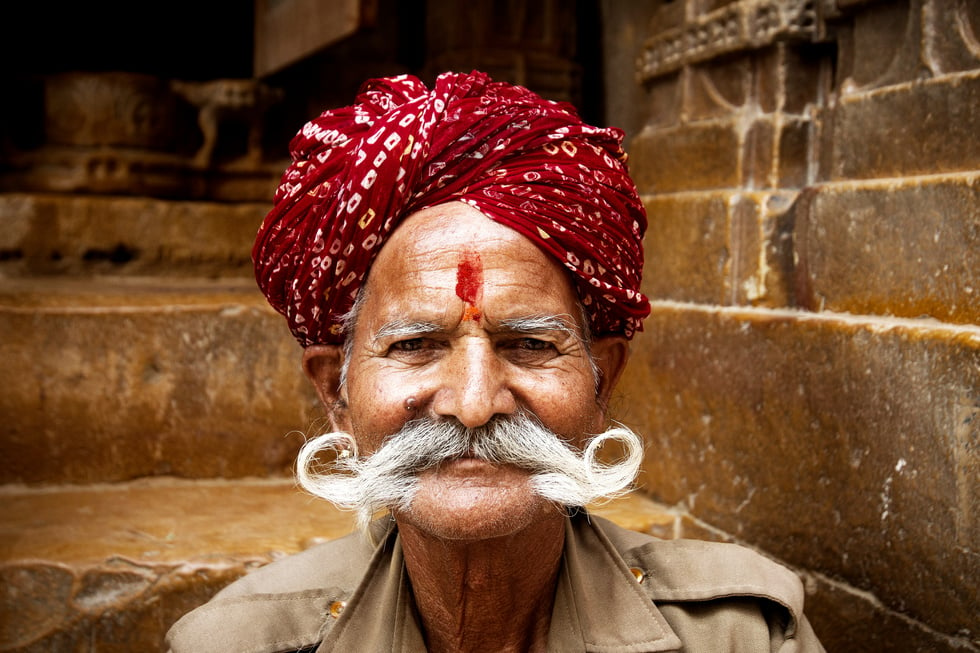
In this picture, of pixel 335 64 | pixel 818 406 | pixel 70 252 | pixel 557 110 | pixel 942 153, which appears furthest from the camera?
pixel 335 64

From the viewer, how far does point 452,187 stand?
178 cm

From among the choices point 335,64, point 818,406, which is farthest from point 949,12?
point 335,64

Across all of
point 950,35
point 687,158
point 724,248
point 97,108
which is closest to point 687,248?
point 724,248

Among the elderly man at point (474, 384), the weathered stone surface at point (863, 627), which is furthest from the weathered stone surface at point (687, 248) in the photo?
the elderly man at point (474, 384)

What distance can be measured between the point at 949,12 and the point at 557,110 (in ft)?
3.66

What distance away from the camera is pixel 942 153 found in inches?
88.8

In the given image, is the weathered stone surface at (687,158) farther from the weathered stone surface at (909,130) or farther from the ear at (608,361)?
the ear at (608,361)

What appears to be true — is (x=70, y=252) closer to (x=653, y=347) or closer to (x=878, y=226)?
(x=653, y=347)

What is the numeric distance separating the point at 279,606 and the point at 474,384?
657 millimetres

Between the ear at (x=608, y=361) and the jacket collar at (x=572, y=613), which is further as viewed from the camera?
the ear at (x=608, y=361)

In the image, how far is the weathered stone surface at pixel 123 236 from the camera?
13.2ft

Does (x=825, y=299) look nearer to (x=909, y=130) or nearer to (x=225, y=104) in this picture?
(x=909, y=130)

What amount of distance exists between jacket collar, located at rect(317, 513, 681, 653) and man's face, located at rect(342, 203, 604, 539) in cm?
21

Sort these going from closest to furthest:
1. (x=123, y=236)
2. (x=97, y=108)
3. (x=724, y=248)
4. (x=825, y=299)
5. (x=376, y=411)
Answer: (x=376, y=411), (x=825, y=299), (x=724, y=248), (x=123, y=236), (x=97, y=108)
